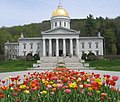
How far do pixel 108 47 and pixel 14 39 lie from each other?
44.3 metres

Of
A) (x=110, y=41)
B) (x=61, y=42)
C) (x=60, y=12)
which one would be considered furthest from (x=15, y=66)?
(x=110, y=41)

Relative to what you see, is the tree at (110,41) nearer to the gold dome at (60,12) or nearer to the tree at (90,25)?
the tree at (90,25)

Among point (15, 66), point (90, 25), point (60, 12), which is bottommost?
point (15, 66)

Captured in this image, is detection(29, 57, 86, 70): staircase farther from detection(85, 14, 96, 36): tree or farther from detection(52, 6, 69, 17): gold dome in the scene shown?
detection(85, 14, 96, 36): tree

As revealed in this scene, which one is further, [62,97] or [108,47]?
[108,47]

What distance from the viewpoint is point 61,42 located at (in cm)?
7619

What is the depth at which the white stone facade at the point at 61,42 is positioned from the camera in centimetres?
7243

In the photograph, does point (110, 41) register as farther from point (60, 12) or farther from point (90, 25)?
point (60, 12)

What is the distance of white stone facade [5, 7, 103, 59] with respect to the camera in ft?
238

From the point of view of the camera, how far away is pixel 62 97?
17.1ft

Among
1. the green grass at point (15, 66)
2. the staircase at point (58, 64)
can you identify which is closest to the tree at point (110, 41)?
the staircase at point (58, 64)

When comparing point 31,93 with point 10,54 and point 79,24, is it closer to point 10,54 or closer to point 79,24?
point 10,54

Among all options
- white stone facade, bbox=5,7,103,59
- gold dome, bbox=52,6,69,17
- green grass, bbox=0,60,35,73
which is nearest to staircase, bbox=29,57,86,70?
green grass, bbox=0,60,35,73

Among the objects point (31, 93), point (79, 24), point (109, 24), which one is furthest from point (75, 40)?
point (31, 93)
